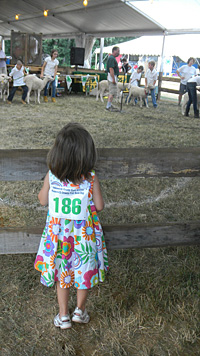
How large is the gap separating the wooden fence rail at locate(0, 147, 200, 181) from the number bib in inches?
13.1

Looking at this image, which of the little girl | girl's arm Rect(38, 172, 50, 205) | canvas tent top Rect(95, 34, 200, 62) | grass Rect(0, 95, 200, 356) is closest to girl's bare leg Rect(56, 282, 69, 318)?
the little girl

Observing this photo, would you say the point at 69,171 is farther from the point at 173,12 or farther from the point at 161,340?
the point at 173,12

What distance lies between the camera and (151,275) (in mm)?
2432

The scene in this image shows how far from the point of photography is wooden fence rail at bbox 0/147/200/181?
1.92 m

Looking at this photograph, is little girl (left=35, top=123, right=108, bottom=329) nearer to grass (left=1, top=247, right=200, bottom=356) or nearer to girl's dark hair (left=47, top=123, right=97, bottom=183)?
girl's dark hair (left=47, top=123, right=97, bottom=183)

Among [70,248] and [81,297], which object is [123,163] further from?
[81,297]

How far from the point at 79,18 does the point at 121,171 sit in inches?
762

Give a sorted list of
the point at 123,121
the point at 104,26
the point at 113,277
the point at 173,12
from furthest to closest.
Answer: the point at 104,26
the point at 173,12
the point at 123,121
the point at 113,277

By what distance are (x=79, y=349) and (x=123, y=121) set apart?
7550 mm

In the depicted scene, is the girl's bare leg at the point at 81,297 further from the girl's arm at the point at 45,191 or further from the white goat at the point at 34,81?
the white goat at the point at 34,81

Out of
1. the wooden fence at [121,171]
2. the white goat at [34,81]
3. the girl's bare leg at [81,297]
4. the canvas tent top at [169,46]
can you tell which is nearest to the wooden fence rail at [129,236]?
the wooden fence at [121,171]

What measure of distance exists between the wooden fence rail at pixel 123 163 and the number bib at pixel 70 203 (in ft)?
1.09

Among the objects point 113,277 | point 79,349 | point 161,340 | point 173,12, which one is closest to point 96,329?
point 79,349

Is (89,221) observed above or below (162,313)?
above
